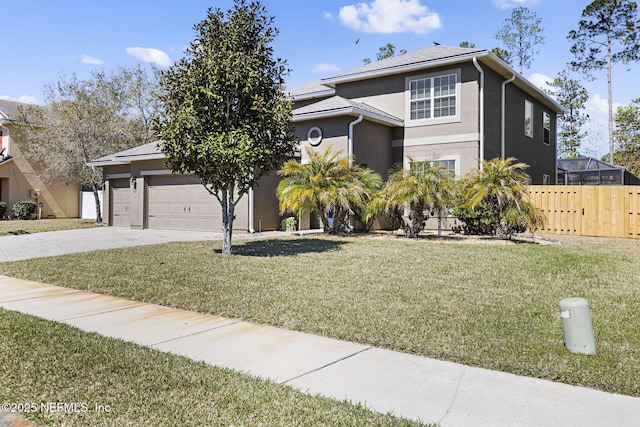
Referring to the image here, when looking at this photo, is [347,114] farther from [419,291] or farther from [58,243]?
[419,291]

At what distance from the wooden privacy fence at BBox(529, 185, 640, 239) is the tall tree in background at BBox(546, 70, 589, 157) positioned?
74.0 ft

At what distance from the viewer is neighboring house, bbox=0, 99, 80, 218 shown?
91.1 ft

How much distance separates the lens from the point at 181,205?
19.2 m

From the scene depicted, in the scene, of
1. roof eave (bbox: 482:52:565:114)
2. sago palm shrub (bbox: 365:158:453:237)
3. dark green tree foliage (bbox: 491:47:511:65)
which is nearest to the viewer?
sago palm shrub (bbox: 365:158:453:237)

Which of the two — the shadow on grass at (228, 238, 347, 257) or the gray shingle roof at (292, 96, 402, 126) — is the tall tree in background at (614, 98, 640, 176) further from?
the shadow on grass at (228, 238, 347, 257)

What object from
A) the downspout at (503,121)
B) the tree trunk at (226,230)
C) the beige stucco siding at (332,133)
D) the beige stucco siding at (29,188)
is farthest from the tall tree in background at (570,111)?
the beige stucco siding at (29,188)

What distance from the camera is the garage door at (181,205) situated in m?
18.2

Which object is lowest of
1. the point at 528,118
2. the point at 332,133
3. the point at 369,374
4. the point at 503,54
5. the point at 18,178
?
the point at 369,374

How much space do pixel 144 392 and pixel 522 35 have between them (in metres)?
39.4

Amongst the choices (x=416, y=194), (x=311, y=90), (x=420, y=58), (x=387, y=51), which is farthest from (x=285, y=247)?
(x=387, y=51)

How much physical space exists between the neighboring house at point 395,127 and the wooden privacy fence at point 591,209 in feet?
8.85

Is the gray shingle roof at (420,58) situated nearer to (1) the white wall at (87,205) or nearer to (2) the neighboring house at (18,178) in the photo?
(1) the white wall at (87,205)

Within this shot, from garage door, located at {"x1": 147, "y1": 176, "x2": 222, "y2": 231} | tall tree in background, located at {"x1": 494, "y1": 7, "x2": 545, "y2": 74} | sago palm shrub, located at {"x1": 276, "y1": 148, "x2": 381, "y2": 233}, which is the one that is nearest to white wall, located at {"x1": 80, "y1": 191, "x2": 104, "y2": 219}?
garage door, located at {"x1": 147, "y1": 176, "x2": 222, "y2": 231}

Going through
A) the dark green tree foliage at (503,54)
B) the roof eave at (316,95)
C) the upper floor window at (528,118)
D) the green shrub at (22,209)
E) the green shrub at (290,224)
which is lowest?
the green shrub at (290,224)
